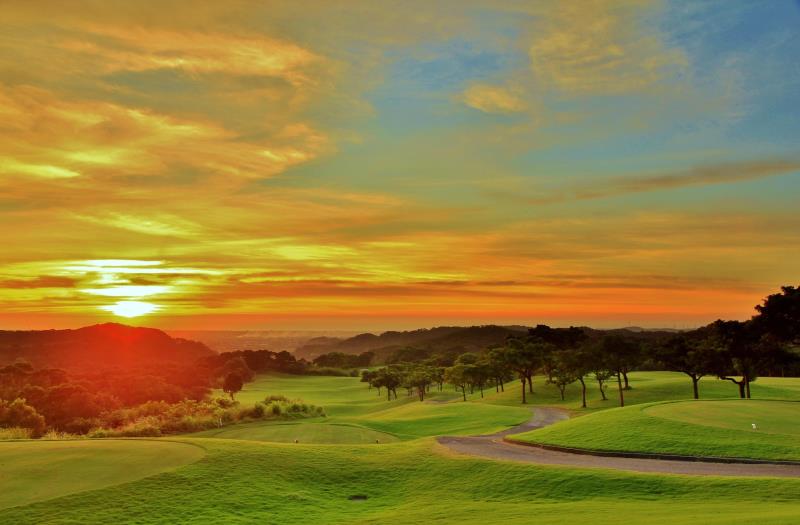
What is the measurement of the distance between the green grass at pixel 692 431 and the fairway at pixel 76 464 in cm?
2276

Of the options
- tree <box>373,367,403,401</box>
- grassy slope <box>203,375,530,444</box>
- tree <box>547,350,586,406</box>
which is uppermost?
tree <box>547,350,586,406</box>

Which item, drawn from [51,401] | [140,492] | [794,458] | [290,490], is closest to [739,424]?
[794,458]

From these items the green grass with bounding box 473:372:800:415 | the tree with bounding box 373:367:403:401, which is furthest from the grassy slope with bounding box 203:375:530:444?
the tree with bounding box 373:367:403:401

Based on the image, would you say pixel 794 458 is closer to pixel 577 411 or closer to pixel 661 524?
pixel 661 524

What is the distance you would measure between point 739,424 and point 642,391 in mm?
48256

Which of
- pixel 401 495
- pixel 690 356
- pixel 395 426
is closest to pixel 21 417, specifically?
pixel 395 426

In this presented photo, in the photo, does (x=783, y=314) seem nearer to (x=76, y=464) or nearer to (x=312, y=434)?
(x=312, y=434)

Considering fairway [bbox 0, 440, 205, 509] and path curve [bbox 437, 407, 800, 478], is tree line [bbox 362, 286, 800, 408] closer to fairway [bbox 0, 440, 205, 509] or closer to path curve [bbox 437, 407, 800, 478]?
path curve [bbox 437, 407, 800, 478]

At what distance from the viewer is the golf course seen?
73.5 ft

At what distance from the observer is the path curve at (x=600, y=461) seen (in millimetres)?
28388

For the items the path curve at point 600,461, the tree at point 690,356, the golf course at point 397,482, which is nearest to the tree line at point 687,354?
the tree at point 690,356

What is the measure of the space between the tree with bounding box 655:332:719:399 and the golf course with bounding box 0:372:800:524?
3269cm

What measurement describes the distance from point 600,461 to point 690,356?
165 feet

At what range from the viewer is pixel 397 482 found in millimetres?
29578
